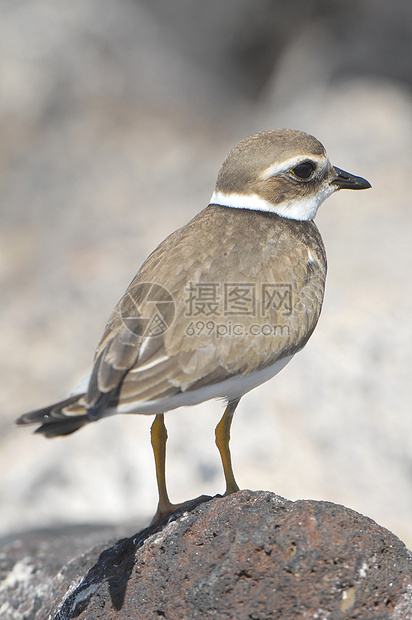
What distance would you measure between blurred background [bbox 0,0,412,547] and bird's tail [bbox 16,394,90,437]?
15.3 ft

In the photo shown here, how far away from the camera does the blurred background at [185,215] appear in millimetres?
9281

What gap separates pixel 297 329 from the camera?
5.31m

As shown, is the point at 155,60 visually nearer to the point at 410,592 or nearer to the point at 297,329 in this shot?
the point at 297,329

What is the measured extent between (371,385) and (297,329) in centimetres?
480

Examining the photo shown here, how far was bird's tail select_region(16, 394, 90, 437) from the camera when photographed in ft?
14.2

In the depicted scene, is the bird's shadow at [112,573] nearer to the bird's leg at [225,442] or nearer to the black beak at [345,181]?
the bird's leg at [225,442]

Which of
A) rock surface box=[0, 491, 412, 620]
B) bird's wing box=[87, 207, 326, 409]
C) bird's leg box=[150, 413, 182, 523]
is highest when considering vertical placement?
bird's wing box=[87, 207, 326, 409]

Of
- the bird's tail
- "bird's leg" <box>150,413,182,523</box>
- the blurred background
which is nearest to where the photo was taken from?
the bird's tail

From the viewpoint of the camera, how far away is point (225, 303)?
512 cm

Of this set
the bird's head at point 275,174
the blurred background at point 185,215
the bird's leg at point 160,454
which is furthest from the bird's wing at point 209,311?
the blurred background at point 185,215

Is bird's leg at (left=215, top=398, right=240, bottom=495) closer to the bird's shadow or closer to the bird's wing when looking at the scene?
the bird's shadow

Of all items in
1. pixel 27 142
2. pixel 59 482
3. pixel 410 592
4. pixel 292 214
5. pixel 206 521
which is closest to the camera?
pixel 410 592

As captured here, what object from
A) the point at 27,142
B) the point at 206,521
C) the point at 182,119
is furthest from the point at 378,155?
the point at 206,521

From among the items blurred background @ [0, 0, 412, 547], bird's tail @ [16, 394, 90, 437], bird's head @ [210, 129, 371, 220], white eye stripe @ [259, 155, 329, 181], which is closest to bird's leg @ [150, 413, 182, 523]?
bird's tail @ [16, 394, 90, 437]
